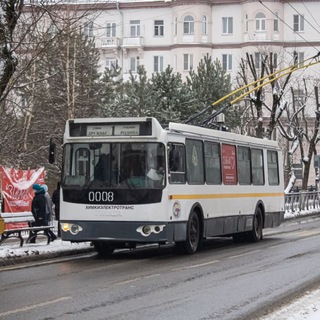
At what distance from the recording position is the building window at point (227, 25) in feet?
245

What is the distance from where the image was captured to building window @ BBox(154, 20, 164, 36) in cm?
7525

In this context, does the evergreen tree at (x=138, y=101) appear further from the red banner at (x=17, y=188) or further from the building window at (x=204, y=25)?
the building window at (x=204, y=25)

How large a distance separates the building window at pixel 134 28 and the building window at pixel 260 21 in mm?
10655

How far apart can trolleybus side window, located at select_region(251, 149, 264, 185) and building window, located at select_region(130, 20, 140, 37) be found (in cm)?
5212

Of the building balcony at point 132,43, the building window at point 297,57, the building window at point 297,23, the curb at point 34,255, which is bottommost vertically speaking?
the curb at point 34,255

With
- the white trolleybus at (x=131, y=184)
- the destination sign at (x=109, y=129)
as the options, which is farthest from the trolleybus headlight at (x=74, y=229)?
the destination sign at (x=109, y=129)

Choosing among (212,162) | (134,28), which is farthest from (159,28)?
(212,162)

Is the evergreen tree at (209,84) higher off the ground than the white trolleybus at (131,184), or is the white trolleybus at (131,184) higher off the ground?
the evergreen tree at (209,84)

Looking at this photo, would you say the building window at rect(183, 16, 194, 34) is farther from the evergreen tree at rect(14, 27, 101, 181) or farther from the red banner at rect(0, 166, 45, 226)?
the red banner at rect(0, 166, 45, 226)

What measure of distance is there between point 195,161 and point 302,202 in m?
24.3

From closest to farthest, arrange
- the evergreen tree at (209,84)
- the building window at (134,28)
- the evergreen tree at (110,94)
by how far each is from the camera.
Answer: the evergreen tree at (110,94) < the evergreen tree at (209,84) < the building window at (134,28)

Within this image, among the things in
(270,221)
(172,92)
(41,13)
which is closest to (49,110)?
(172,92)

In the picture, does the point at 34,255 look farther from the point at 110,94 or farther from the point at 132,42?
the point at 132,42

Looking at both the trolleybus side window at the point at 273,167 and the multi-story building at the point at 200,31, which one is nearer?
the trolleybus side window at the point at 273,167
